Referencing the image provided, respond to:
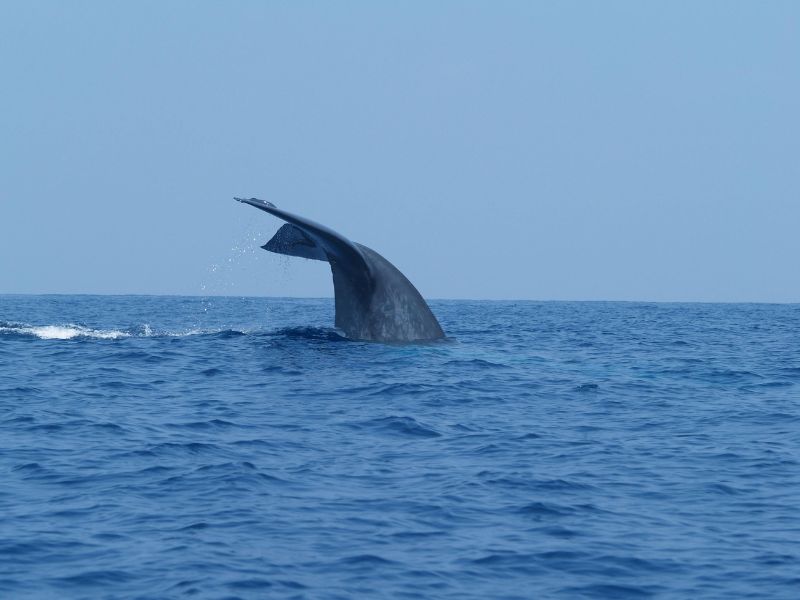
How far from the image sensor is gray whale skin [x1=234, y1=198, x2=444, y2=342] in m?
18.6

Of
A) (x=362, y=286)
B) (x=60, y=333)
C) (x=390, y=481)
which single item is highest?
(x=362, y=286)

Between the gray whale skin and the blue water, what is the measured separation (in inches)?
15.6

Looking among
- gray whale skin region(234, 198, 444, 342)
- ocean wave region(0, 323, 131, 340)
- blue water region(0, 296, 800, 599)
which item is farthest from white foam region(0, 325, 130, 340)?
gray whale skin region(234, 198, 444, 342)

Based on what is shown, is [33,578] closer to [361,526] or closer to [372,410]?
[361,526]

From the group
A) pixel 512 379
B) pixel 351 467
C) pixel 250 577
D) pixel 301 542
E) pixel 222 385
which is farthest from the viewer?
pixel 512 379

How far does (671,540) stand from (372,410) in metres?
6.38

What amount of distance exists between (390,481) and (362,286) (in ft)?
29.2

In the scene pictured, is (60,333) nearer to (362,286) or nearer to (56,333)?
(56,333)

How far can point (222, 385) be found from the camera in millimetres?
17625

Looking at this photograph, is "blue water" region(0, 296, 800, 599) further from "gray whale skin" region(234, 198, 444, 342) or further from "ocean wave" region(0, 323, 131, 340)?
"ocean wave" region(0, 323, 131, 340)

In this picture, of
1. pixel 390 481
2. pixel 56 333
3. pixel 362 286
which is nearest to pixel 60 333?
pixel 56 333

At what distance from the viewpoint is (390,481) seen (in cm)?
1072

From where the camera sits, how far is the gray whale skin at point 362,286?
18.6 metres

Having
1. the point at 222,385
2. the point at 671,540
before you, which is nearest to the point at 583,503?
the point at 671,540
